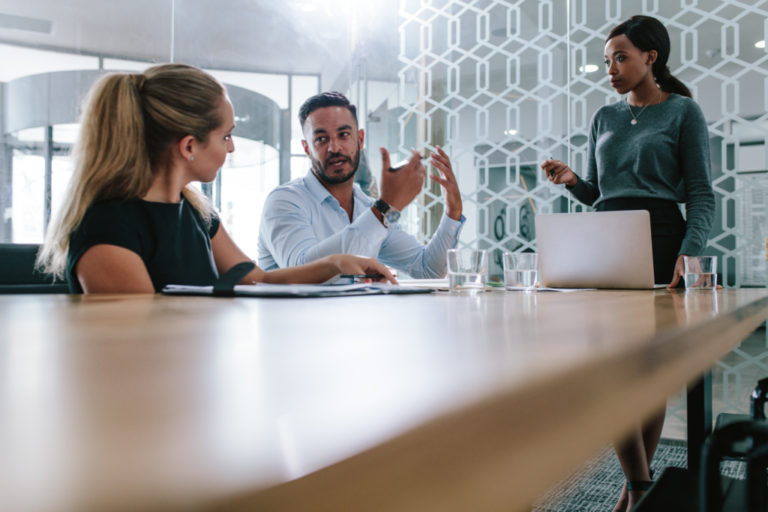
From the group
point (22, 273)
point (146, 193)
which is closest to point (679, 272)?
point (146, 193)

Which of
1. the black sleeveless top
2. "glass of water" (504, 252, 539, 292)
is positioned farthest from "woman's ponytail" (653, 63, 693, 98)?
the black sleeveless top

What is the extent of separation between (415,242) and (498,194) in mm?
1208

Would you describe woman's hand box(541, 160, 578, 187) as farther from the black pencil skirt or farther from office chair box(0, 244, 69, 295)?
office chair box(0, 244, 69, 295)

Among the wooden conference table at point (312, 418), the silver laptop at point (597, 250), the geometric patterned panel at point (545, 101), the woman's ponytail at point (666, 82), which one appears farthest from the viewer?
the geometric patterned panel at point (545, 101)

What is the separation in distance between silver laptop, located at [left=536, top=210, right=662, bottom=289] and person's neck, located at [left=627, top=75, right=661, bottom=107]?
792 millimetres

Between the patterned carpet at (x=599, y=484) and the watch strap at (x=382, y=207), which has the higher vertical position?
the watch strap at (x=382, y=207)

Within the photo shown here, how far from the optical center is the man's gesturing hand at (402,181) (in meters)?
1.75

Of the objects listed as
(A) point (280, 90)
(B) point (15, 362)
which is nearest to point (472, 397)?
(B) point (15, 362)

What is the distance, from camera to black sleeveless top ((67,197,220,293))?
1.11 meters

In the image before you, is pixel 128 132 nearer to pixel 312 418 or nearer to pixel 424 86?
pixel 312 418

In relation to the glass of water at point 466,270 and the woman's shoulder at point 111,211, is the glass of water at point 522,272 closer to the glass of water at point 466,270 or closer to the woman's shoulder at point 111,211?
the glass of water at point 466,270

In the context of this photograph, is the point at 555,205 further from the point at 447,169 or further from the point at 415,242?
the point at 447,169

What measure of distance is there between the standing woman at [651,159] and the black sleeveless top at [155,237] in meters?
1.10

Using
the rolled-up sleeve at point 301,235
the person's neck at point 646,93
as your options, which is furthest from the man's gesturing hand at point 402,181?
the person's neck at point 646,93
